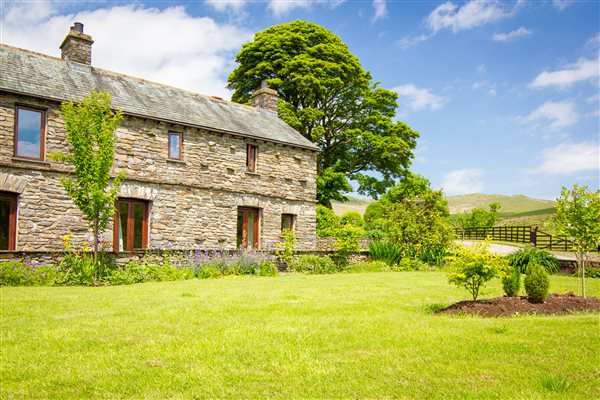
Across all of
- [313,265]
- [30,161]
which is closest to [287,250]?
[313,265]

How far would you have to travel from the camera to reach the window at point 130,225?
17953mm

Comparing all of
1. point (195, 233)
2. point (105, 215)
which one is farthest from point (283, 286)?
point (195, 233)

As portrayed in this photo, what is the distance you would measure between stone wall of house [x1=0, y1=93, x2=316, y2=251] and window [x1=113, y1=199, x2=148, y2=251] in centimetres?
31

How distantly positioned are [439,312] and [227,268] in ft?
32.9

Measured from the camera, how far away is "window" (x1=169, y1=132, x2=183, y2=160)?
63.8 feet

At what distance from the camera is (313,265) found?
→ 66.7ft

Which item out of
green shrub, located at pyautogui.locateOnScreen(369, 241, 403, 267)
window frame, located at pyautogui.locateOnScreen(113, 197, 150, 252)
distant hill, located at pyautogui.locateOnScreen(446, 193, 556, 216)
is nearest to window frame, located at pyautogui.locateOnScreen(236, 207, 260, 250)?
window frame, located at pyautogui.locateOnScreen(113, 197, 150, 252)

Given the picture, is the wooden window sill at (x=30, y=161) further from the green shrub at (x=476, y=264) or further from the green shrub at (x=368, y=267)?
the green shrub at (x=476, y=264)

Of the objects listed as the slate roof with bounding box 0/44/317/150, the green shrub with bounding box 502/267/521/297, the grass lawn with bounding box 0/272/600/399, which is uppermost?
the slate roof with bounding box 0/44/317/150

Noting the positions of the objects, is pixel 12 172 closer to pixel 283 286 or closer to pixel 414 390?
pixel 283 286

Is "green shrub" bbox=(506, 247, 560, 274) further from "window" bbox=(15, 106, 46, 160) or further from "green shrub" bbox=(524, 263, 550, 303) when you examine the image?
"window" bbox=(15, 106, 46, 160)

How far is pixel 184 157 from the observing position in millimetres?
19594

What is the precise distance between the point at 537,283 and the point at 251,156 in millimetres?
14803

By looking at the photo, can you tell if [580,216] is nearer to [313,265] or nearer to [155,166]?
[313,265]
